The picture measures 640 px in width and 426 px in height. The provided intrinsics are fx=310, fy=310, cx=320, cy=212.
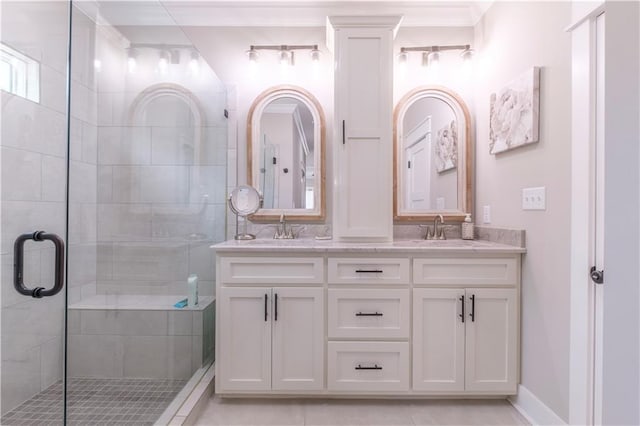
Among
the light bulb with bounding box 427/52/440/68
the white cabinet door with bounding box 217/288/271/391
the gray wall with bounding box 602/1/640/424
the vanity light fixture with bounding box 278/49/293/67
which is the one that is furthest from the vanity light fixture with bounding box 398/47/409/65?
the gray wall with bounding box 602/1/640/424

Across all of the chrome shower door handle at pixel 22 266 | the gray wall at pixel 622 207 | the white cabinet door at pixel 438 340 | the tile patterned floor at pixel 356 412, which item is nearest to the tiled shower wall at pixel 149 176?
the chrome shower door handle at pixel 22 266

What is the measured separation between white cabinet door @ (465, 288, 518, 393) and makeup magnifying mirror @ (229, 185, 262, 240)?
4.72 ft

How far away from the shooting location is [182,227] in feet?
6.53

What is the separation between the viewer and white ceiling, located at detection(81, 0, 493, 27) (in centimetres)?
222

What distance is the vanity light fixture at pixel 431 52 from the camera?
2250mm

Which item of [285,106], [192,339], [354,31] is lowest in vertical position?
[192,339]

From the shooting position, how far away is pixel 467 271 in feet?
5.72

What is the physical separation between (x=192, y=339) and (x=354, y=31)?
2163 millimetres

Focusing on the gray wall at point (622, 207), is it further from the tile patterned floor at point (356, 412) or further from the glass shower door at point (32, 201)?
the glass shower door at point (32, 201)

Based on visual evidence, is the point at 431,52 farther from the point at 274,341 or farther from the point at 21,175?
the point at 21,175

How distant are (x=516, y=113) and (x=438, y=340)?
53.0 inches

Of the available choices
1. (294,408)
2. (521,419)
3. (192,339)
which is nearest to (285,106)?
(192,339)

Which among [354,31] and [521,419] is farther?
[354,31]

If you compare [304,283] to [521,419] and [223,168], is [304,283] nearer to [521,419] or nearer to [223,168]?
[223,168]
